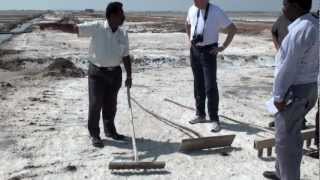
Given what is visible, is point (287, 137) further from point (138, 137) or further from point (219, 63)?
point (219, 63)

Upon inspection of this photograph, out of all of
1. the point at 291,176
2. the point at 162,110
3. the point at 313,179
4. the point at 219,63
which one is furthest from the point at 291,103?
the point at 219,63

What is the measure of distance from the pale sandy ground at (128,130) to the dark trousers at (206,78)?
0.36 m

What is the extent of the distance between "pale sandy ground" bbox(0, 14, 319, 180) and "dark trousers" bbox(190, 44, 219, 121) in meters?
0.36

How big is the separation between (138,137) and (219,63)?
37.5ft

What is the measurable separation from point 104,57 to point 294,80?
3.02 meters

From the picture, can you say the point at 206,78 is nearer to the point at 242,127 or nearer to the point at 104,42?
the point at 242,127

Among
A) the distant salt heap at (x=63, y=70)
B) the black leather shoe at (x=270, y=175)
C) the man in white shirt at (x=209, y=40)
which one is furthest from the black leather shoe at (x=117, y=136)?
the distant salt heap at (x=63, y=70)

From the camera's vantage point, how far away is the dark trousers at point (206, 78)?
8.26 metres

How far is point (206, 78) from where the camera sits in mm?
8289

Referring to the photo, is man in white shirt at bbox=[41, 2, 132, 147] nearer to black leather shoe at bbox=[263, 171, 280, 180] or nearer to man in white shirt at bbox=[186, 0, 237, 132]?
man in white shirt at bbox=[186, 0, 237, 132]

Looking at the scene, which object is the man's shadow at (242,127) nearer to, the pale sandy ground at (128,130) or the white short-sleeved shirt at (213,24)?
the pale sandy ground at (128,130)

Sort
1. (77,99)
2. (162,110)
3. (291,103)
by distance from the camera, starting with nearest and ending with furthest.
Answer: (291,103) < (162,110) < (77,99)

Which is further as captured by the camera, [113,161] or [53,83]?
[53,83]

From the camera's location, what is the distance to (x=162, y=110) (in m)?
9.92
